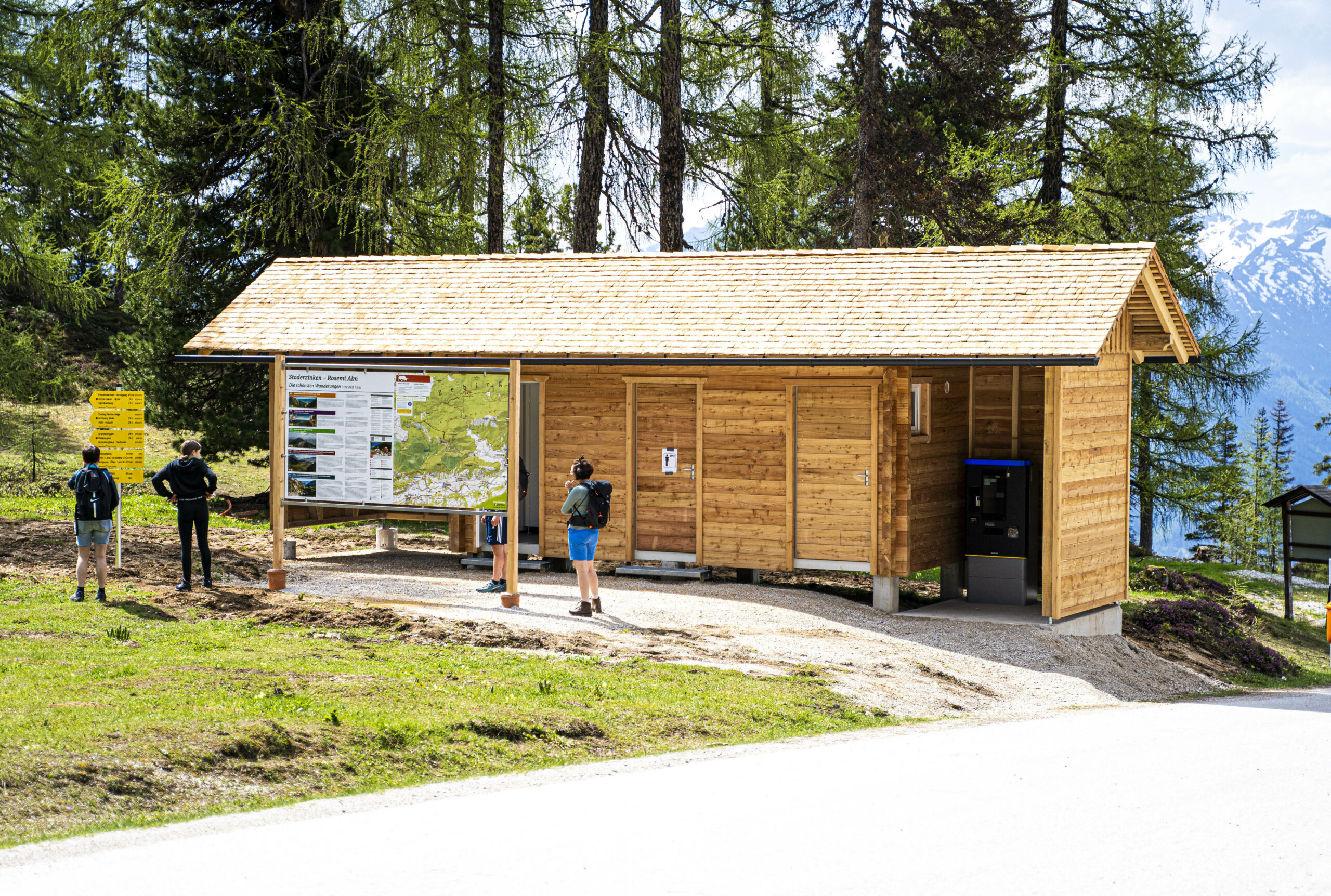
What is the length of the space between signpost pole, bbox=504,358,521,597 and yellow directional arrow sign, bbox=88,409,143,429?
4.13m

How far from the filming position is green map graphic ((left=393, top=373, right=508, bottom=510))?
14.6m

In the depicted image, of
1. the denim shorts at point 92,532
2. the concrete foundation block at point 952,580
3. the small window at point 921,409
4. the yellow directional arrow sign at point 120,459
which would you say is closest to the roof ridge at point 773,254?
the small window at point 921,409

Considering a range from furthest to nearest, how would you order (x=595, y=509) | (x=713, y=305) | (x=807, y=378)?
(x=713, y=305) < (x=807, y=378) < (x=595, y=509)

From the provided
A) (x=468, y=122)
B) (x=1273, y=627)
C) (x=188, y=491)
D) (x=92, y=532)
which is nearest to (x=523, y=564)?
(x=188, y=491)

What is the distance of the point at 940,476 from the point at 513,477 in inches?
227

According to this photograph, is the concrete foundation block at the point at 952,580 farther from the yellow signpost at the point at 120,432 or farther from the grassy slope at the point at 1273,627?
the yellow signpost at the point at 120,432

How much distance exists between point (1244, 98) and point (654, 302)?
710 inches

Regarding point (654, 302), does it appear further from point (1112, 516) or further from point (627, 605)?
point (1112, 516)

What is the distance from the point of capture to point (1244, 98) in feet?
92.9

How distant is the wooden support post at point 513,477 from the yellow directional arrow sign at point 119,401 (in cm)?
416

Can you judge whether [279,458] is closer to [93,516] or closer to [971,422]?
[93,516]

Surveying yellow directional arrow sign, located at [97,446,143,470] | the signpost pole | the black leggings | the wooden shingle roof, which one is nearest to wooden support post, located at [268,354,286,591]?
the black leggings

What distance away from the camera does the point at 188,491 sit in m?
14.5

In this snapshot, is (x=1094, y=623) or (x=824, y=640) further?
(x=1094, y=623)
